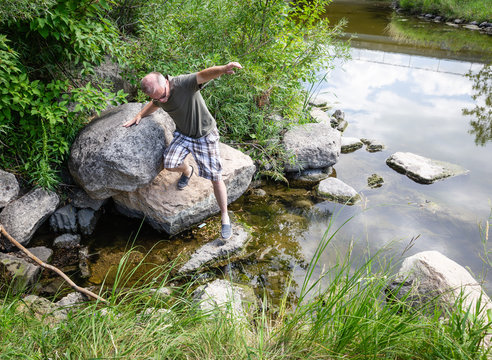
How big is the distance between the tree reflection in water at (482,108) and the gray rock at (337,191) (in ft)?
11.4

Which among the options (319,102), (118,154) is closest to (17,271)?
(118,154)

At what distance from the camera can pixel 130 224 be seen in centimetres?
480

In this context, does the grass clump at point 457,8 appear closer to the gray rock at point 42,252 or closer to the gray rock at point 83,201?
the gray rock at point 83,201

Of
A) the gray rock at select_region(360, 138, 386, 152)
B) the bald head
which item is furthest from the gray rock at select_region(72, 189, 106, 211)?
the gray rock at select_region(360, 138, 386, 152)

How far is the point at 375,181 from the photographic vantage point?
19.5 feet

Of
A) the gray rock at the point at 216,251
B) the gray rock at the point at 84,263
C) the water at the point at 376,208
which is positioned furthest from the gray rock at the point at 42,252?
the gray rock at the point at 216,251

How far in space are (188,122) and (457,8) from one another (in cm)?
1618

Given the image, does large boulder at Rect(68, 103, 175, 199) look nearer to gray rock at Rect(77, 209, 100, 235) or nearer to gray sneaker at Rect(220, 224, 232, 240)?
gray rock at Rect(77, 209, 100, 235)

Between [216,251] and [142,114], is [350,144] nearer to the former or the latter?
[216,251]

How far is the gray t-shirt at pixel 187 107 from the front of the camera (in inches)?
151

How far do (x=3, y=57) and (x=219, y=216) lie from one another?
297 centimetres

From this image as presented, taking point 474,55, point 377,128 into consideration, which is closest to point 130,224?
point 377,128

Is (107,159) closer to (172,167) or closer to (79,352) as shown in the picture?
(172,167)

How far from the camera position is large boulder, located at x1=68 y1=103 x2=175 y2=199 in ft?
13.8
